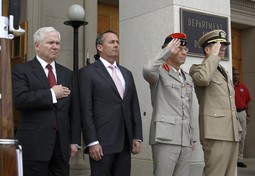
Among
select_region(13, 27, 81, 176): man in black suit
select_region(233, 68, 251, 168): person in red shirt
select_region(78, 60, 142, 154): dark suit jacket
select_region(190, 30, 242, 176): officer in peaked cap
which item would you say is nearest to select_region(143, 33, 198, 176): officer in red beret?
Answer: select_region(190, 30, 242, 176): officer in peaked cap

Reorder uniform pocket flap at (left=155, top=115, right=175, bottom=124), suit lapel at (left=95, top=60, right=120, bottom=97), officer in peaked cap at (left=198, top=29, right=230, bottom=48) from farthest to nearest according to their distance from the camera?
officer in peaked cap at (left=198, top=29, right=230, bottom=48), uniform pocket flap at (left=155, top=115, right=175, bottom=124), suit lapel at (left=95, top=60, right=120, bottom=97)

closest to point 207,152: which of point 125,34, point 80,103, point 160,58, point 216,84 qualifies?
point 216,84

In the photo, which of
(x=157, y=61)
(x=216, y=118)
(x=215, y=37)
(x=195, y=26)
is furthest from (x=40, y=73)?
(x=195, y=26)

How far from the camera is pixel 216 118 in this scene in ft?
13.7

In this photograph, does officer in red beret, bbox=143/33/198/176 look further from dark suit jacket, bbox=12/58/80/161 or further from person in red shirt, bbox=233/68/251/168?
person in red shirt, bbox=233/68/251/168

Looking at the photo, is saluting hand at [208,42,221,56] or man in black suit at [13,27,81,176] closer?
man in black suit at [13,27,81,176]

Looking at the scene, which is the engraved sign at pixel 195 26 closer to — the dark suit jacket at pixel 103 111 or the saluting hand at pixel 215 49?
the saluting hand at pixel 215 49

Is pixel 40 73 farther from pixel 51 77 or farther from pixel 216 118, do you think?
pixel 216 118

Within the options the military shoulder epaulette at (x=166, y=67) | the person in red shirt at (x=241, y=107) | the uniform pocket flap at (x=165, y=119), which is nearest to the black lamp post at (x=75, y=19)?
the military shoulder epaulette at (x=166, y=67)

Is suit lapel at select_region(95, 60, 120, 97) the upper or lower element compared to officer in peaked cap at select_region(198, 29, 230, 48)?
lower

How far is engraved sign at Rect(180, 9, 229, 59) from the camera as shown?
198 inches

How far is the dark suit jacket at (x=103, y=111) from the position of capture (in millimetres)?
3602

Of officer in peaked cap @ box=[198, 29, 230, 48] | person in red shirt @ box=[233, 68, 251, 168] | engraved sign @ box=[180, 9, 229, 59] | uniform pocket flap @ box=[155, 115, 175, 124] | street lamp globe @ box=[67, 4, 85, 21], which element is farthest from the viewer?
person in red shirt @ box=[233, 68, 251, 168]

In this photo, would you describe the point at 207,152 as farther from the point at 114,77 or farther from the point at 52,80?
the point at 52,80
